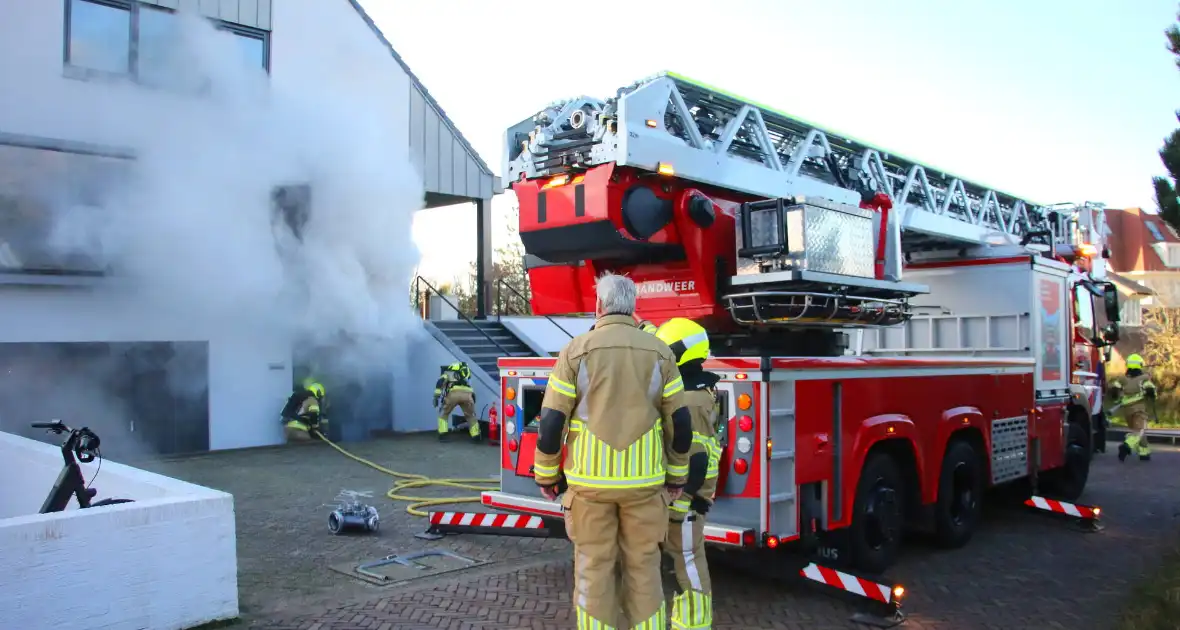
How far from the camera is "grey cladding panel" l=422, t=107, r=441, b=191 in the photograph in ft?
49.6

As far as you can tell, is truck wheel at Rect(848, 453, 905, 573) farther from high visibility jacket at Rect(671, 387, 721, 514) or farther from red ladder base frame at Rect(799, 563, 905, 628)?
high visibility jacket at Rect(671, 387, 721, 514)

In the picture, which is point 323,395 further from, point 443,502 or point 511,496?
point 511,496

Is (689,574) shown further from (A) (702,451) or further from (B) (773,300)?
(B) (773,300)

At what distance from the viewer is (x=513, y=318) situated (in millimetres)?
16969

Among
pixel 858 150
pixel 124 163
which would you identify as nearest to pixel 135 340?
pixel 124 163

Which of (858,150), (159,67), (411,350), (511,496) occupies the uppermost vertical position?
(159,67)

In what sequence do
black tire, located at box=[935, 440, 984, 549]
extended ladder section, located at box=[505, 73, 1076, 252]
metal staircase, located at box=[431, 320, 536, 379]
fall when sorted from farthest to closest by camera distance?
metal staircase, located at box=[431, 320, 536, 379] < black tire, located at box=[935, 440, 984, 549] < extended ladder section, located at box=[505, 73, 1076, 252]

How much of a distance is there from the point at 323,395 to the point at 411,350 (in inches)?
90.5

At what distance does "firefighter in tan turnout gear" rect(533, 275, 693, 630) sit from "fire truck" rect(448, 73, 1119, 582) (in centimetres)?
130

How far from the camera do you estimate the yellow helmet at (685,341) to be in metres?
4.36

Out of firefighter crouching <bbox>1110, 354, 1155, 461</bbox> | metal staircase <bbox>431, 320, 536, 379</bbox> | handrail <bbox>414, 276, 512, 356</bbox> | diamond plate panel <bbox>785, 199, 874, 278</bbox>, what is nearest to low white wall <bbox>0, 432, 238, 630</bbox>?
diamond plate panel <bbox>785, 199, 874, 278</bbox>

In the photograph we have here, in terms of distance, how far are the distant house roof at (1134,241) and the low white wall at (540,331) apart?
4109 cm

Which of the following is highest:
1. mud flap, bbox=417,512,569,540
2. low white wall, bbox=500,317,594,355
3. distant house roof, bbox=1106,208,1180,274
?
distant house roof, bbox=1106,208,1180,274

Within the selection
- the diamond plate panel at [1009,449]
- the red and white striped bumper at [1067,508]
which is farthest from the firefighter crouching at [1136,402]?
the diamond plate panel at [1009,449]
